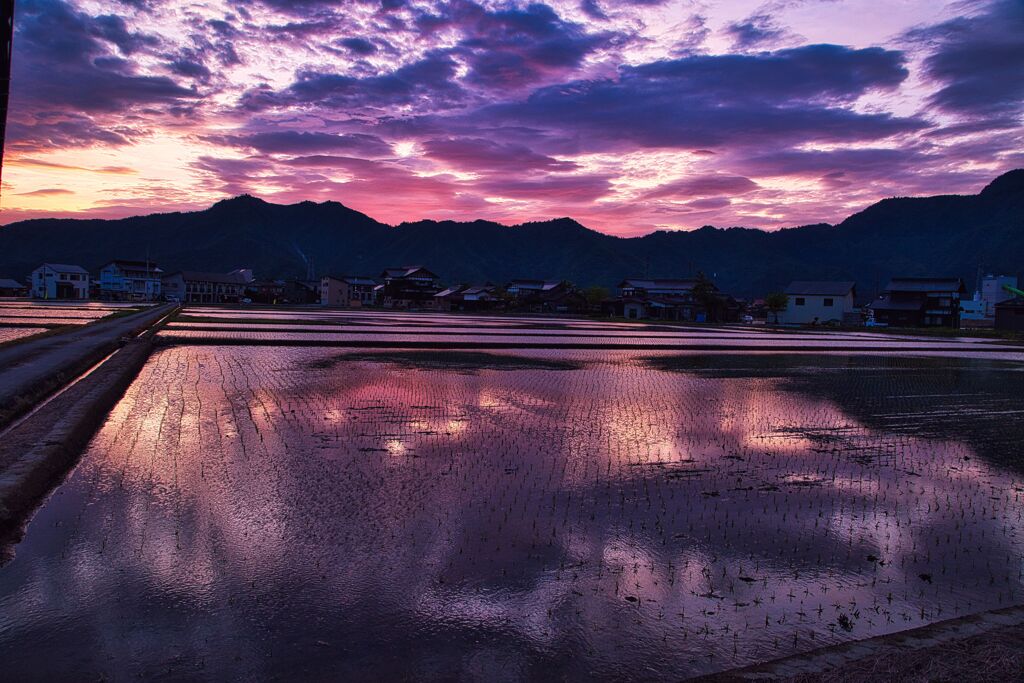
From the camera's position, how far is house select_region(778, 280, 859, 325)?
76.0 metres

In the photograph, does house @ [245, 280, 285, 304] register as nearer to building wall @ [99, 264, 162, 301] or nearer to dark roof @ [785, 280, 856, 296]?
building wall @ [99, 264, 162, 301]

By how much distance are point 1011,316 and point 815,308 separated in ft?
63.8

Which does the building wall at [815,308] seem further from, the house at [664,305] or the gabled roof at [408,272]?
the gabled roof at [408,272]

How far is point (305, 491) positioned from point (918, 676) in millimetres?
6319

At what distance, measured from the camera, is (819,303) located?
3036 inches

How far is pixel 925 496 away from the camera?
812 centimetres

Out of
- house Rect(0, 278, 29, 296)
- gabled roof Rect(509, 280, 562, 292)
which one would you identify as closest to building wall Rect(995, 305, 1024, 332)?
gabled roof Rect(509, 280, 562, 292)

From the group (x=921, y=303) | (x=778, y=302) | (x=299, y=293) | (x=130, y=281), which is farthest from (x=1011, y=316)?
(x=130, y=281)

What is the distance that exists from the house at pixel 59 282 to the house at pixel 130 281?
416 centimetres

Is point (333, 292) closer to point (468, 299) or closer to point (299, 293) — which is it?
point (299, 293)

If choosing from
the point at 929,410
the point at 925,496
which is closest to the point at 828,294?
the point at 929,410

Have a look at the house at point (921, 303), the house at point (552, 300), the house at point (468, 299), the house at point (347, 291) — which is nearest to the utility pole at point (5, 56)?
the house at point (921, 303)

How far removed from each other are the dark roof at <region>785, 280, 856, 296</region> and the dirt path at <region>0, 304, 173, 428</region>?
2908 inches

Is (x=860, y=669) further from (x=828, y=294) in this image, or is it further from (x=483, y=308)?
(x=483, y=308)
